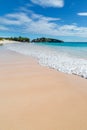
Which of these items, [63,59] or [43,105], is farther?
[63,59]

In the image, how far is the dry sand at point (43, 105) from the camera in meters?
2.76

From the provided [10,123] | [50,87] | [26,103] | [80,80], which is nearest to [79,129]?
[10,123]

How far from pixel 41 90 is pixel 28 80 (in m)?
1.07

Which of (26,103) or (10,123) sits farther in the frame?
(26,103)

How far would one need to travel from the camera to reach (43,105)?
11.3 feet

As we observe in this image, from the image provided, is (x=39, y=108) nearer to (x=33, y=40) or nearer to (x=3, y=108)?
(x=3, y=108)

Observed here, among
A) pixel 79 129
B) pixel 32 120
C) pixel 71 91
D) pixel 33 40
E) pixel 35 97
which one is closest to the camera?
pixel 79 129

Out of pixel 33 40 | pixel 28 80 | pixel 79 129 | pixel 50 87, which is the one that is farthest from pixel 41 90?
pixel 33 40

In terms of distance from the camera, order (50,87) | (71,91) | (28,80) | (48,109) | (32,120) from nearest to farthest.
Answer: (32,120) → (48,109) → (71,91) → (50,87) → (28,80)

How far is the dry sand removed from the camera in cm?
276

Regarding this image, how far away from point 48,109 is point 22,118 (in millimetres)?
568

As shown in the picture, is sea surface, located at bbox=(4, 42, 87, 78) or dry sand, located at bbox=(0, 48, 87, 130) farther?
sea surface, located at bbox=(4, 42, 87, 78)

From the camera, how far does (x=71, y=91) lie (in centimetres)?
437

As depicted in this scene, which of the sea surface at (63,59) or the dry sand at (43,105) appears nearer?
the dry sand at (43,105)
